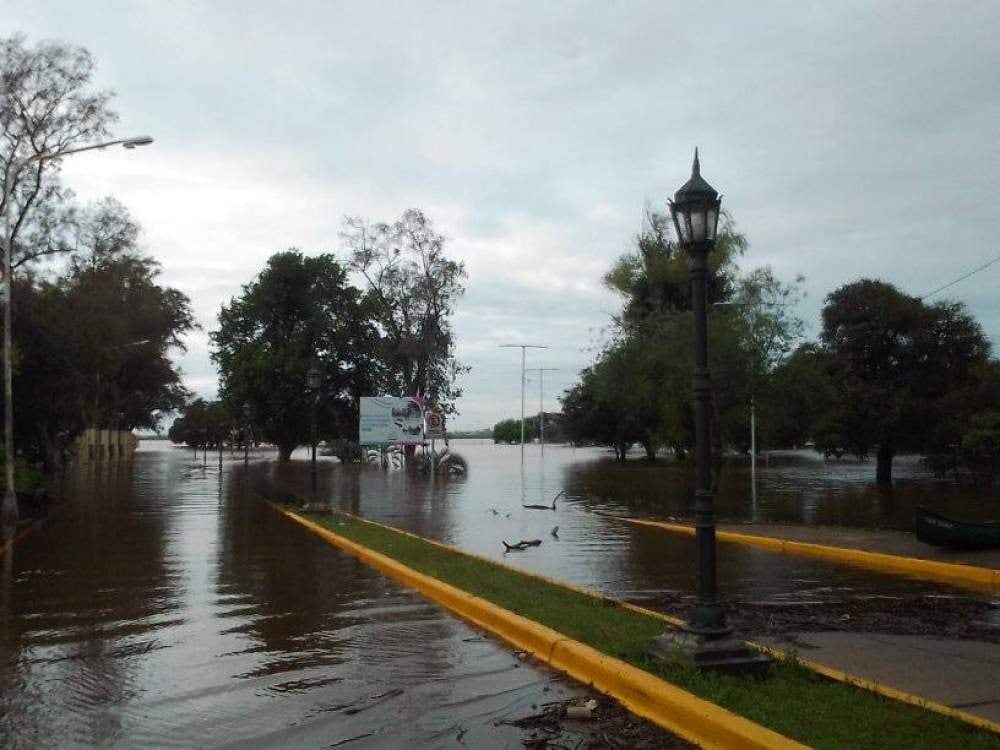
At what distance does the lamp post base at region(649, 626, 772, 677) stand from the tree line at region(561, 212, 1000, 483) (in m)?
20.0

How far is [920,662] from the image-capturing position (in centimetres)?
718

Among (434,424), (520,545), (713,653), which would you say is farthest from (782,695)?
A: (434,424)

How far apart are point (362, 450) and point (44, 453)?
107ft

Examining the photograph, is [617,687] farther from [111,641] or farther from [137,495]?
[137,495]

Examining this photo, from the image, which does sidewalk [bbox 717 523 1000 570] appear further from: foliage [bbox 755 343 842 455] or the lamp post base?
foliage [bbox 755 343 842 455]

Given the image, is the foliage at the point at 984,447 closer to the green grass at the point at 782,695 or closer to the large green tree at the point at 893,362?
the large green tree at the point at 893,362

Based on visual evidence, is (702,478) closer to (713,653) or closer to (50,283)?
(713,653)

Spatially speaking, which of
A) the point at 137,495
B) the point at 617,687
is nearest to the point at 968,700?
the point at 617,687

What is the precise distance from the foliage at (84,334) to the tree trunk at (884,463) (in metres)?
29.4

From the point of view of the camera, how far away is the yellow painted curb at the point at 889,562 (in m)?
11.6

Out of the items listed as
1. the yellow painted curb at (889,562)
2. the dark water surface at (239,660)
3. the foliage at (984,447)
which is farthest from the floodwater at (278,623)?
the foliage at (984,447)

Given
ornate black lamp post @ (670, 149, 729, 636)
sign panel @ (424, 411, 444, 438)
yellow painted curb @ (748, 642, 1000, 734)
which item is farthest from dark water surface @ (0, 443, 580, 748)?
sign panel @ (424, 411, 444, 438)

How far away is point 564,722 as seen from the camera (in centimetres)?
593

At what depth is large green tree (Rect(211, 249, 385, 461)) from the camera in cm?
5472
